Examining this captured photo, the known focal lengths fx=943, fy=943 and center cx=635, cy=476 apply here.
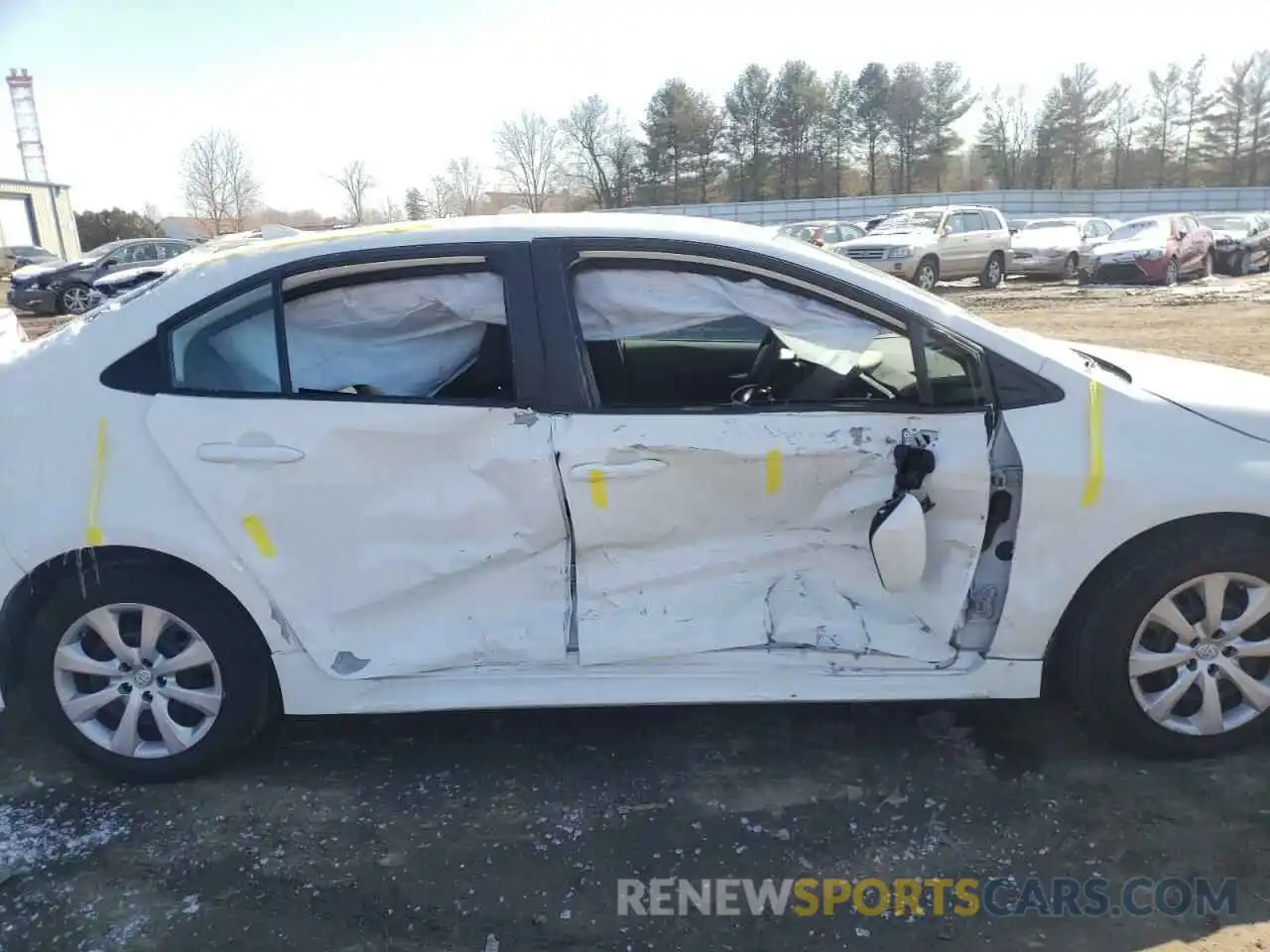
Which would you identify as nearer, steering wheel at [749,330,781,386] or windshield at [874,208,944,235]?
steering wheel at [749,330,781,386]

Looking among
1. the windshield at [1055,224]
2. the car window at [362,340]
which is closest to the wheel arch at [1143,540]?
the car window at [362,340]

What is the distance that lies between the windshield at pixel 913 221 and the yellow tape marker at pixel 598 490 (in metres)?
20.3

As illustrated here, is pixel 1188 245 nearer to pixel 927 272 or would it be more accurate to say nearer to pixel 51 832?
pixel 927 272

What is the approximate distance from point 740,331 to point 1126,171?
6712cm

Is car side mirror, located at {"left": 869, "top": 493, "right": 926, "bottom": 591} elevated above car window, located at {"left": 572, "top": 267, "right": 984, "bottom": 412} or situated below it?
below

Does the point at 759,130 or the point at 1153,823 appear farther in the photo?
the point at 759,130

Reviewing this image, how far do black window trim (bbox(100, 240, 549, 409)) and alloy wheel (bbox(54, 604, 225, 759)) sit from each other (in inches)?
28.2

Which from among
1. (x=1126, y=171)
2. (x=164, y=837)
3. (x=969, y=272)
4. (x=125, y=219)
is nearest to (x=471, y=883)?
(x=164, y=837)

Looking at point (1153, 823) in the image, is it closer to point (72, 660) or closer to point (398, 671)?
point (398, 671)

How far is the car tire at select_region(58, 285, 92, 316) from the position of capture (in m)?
19.8

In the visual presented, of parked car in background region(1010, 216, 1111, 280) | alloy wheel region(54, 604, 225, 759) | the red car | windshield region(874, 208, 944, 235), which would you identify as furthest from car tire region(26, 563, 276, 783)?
parked car in background region(1010, 216, 1111, 280)

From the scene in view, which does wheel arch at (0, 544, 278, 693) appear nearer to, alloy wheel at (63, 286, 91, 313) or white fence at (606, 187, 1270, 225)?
alloy wheel at (63, 286, 91, 313)

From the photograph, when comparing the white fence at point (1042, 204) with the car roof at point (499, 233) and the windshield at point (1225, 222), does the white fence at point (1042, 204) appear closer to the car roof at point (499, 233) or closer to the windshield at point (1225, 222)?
the windshield at point (1225, 222)

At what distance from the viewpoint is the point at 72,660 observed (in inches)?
118
